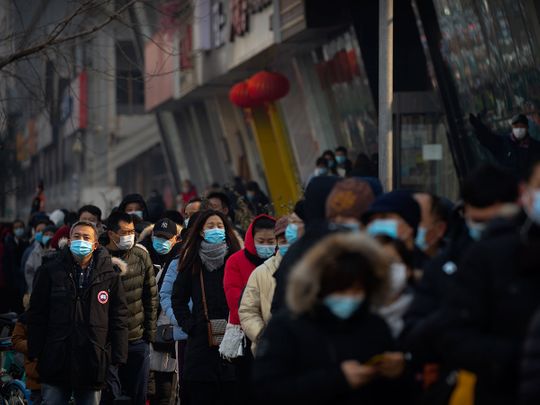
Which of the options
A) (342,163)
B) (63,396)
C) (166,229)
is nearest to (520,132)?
(166,229)

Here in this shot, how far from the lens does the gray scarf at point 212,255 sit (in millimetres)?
11344

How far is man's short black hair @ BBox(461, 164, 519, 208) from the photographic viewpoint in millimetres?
5621

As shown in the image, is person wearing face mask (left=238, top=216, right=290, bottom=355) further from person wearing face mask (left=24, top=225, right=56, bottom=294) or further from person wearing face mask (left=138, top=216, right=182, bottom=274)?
person wearing face mask (left=24, top=225, right=56, bottom=294)

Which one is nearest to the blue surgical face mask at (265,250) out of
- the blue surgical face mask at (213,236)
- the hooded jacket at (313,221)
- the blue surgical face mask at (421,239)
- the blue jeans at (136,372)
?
the blue surgical face mask at (213,236)

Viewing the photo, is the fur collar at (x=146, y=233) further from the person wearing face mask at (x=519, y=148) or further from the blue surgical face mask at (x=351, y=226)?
the blue surgical face mask at (x=351, y=226)

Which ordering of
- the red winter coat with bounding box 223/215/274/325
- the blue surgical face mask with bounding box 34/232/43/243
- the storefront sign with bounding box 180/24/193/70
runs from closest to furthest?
the red winter coat with bounding box 223/215/274/325, the blue surgical face mask with bounding box 34/232/43/243, the storefront sign with bounding box 180/24/193/70

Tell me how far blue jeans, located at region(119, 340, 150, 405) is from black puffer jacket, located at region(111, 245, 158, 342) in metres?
0.08

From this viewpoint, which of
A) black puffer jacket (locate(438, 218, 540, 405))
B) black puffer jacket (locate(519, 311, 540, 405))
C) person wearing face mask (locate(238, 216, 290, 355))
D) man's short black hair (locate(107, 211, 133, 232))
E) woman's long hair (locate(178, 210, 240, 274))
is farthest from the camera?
man's short black hair (locate(107, 211, 133, 232))

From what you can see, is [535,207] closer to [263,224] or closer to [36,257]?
[263,224]

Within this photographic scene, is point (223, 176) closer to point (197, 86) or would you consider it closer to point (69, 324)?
point (197, 86)

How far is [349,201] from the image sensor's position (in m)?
6.73

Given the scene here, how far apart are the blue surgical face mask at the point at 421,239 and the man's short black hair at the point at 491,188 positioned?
37.9 inches

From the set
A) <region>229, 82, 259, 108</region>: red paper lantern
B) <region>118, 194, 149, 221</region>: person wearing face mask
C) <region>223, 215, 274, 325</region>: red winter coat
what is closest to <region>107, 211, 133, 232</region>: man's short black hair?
<region>223, 215, 274, 325</region>: red winter coat

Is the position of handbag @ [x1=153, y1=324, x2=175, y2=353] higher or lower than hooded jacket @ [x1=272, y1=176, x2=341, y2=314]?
lower
